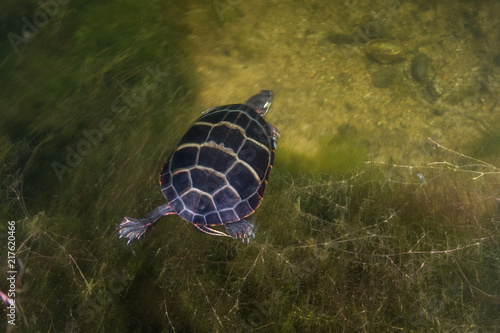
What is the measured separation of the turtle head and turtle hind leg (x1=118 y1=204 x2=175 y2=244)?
5.12 ft

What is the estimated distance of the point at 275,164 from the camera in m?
3.44

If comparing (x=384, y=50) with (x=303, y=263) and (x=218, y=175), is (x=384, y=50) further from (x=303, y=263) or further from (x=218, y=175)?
(x=303, y=263)

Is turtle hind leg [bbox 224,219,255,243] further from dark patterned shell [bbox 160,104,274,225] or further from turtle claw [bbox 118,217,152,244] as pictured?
turtle claw [bbox 118,217,152,244]

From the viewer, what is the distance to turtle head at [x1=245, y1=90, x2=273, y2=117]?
11.4 ft

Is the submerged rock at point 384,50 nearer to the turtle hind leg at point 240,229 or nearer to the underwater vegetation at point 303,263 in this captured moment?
the underwater vegetation at point 303,263

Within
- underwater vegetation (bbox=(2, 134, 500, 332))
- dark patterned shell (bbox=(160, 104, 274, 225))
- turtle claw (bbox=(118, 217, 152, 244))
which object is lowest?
underwater vegetation (bbox=(2, 134, 500, 332))

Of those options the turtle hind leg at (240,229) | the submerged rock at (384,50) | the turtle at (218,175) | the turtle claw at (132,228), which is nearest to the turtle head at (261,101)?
the turtle at (218,175)

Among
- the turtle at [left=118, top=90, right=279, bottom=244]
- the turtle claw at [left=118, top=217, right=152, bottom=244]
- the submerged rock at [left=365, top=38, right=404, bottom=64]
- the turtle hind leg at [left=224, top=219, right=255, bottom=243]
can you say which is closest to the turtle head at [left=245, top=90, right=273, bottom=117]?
the turtle at [left=118, top=90, right=279, bottom=244]

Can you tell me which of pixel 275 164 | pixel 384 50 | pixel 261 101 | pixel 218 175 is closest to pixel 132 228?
pixel 218 175

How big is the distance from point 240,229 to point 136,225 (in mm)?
1075

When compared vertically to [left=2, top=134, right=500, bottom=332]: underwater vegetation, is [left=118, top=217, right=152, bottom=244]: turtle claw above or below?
above

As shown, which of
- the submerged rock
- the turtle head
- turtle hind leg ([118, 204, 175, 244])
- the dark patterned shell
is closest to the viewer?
the dark patterned shell

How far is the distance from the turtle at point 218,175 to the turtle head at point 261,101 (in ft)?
0.55

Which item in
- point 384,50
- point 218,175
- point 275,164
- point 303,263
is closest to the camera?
point 218,175
